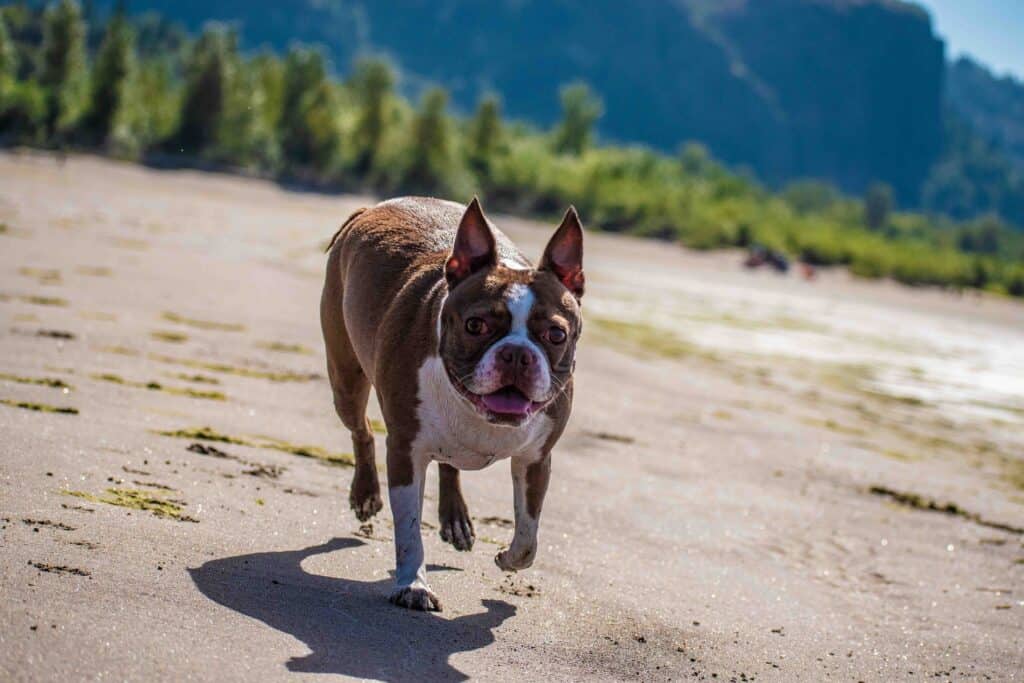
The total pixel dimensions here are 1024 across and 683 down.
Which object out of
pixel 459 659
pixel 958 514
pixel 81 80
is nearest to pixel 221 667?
pixel 459 659

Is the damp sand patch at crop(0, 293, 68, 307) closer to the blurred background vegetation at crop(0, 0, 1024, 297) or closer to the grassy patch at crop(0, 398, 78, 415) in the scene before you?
the grassy patch at crop(0, 398, 78, 415)

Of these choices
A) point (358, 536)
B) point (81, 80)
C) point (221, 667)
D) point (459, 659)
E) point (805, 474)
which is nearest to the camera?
point (221, 667)

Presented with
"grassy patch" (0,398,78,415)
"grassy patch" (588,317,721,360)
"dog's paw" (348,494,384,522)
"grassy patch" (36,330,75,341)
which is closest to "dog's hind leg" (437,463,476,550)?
"dog's paw" (348,494,384,522)

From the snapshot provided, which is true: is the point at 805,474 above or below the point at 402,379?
below

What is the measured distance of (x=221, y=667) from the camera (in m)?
4.96

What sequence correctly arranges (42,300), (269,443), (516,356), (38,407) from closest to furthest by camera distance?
(516,356)
(38,407)
(269,443)
(42,300)

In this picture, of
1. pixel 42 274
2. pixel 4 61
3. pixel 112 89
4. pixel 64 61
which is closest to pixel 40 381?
pixel 42 274

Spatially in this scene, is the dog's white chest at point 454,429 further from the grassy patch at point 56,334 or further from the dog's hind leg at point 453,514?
the grassy patch at point 56,334

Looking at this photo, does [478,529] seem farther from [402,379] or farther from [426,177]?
[426,177]

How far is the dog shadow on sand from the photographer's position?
541cm

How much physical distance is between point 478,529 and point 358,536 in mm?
891

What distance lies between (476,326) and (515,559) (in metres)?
1.37

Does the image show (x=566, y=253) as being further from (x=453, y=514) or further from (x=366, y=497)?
(x=366, y=497)

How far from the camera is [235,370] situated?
1138 cm
